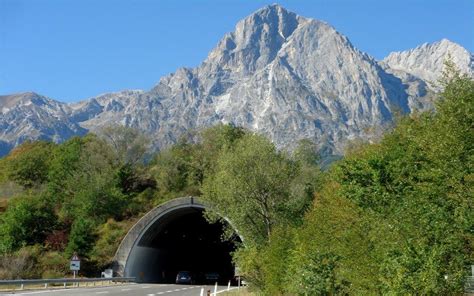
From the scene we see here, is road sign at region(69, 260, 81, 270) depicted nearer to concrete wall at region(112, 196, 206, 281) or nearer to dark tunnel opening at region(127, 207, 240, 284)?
concrete wall at region(112, 196, 206, 281)

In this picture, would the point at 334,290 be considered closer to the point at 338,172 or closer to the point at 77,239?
the point at 338,172

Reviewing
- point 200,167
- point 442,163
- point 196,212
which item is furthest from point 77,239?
point 442,163

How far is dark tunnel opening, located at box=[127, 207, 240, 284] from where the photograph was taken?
2402 inches

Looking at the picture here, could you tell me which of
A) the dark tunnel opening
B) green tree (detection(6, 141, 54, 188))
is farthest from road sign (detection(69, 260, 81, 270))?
green tree (detection(6, 141, 54, 188))

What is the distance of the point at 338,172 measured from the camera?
3206 centimetres

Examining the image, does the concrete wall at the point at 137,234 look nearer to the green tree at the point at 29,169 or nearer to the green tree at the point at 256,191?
the green tree at the point at 256,191

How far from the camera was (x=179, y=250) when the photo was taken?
7775 centimetres

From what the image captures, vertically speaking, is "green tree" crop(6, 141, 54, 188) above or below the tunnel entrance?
above

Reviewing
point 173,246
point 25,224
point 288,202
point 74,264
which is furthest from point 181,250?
point 74,264

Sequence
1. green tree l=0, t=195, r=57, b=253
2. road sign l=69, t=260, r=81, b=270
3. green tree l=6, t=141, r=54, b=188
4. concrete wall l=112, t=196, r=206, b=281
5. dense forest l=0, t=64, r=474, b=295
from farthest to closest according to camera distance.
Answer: green tree l=6, t=141, r=54, b=188, green tree l=0, t=195, r=57, b=253, concrete wall l=112, t=196, r=206, b=281, road sign l=69, t=260, r=81, b=270, dense forest l=0, t=64, r=474, b=295

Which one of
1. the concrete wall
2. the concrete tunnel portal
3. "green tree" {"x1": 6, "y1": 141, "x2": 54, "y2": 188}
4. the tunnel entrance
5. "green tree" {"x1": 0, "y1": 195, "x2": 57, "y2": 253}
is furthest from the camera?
"green tree" {"x1": 6, "y1": 141, "x2": 54, "y2": 188}

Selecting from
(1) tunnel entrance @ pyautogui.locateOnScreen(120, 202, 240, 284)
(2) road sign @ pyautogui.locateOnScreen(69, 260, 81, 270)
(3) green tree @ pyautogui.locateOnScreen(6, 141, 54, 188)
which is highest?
(3) green tree @ pyautogui.locateOnScreen(6, 141, 54, 188)

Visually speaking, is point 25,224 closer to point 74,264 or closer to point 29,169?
point 74,264

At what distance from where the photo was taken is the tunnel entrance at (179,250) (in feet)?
197
